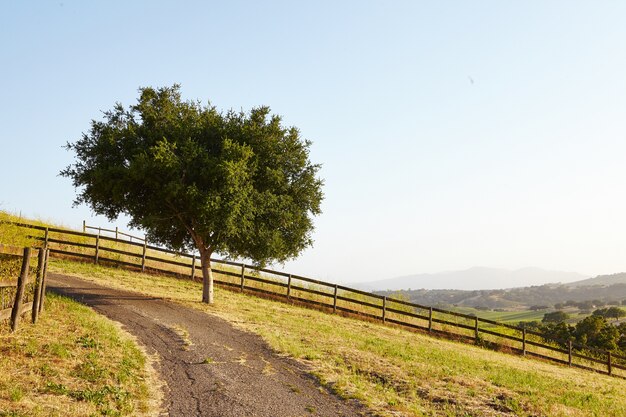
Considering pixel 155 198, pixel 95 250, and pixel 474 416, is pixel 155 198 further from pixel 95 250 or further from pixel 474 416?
pixel 474 416

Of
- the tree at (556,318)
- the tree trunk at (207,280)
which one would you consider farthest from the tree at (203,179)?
the tree at (556,318)

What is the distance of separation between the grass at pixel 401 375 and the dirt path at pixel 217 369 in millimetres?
798

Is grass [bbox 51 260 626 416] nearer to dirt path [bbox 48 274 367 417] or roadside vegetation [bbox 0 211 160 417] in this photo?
dirt path [bbox 48 274 367 417]

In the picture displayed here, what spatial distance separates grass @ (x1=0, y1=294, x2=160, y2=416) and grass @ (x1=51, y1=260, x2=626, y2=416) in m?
4.79

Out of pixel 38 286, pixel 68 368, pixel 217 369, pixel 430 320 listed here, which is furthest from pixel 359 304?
pixel 68 368

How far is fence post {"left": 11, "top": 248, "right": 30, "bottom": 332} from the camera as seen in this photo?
39.7ft

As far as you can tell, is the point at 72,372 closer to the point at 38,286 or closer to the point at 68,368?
the point at 68,368

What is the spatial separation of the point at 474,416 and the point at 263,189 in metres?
16.2

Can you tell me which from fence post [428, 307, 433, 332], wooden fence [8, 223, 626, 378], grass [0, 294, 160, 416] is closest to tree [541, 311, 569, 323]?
wooden fence [8, 223, 626, 378]

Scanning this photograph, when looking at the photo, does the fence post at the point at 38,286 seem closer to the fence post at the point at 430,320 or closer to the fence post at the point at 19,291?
the fence post at the point at 19,291

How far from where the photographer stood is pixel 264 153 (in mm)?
24453

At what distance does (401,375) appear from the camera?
13.7 metres

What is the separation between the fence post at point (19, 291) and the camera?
476 inches

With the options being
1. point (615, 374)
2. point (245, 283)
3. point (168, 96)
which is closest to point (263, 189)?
point (168, 96)
